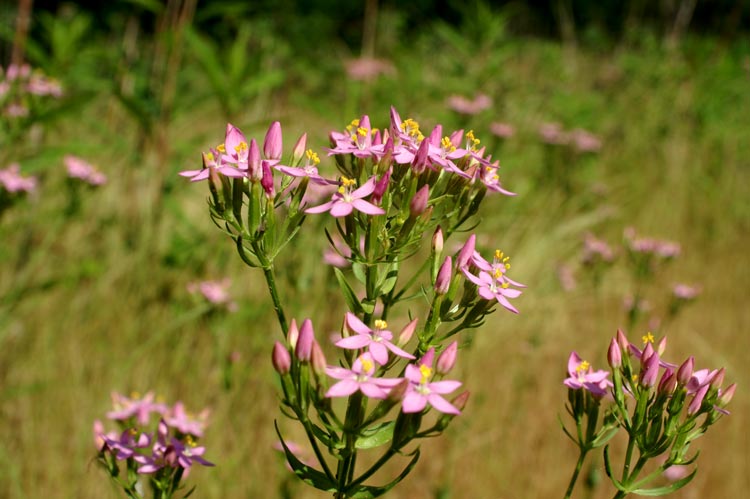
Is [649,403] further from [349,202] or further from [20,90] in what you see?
[20,90]

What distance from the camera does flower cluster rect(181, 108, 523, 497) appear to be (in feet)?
4.38

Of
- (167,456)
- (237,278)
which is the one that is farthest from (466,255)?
(237,278)

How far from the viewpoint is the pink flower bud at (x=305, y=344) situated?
53.2 inches

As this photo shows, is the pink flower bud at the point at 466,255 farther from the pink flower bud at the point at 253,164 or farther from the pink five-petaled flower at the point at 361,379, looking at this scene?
the pink flower bud at the point at 253,164

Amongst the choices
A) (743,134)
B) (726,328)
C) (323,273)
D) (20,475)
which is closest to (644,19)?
(743,134)

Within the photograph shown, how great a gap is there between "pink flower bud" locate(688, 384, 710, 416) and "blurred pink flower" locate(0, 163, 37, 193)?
2.55 m

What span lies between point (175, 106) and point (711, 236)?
14.6ft

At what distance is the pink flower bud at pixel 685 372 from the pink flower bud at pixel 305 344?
→ 81 cm

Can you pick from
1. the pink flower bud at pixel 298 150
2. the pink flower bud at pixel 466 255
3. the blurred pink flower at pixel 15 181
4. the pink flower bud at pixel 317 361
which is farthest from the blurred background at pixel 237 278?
the pink flower bud at pixel 317 361

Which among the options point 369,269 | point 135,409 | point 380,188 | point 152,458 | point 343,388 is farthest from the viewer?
point 135,409

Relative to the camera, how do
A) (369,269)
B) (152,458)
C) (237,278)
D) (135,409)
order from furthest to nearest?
(237,278), (135,409), (152,458), (369,269)

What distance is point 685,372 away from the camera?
152 cm

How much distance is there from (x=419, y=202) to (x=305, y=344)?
1.30 ft

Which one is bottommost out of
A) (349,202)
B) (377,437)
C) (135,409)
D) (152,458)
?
(135,409)
